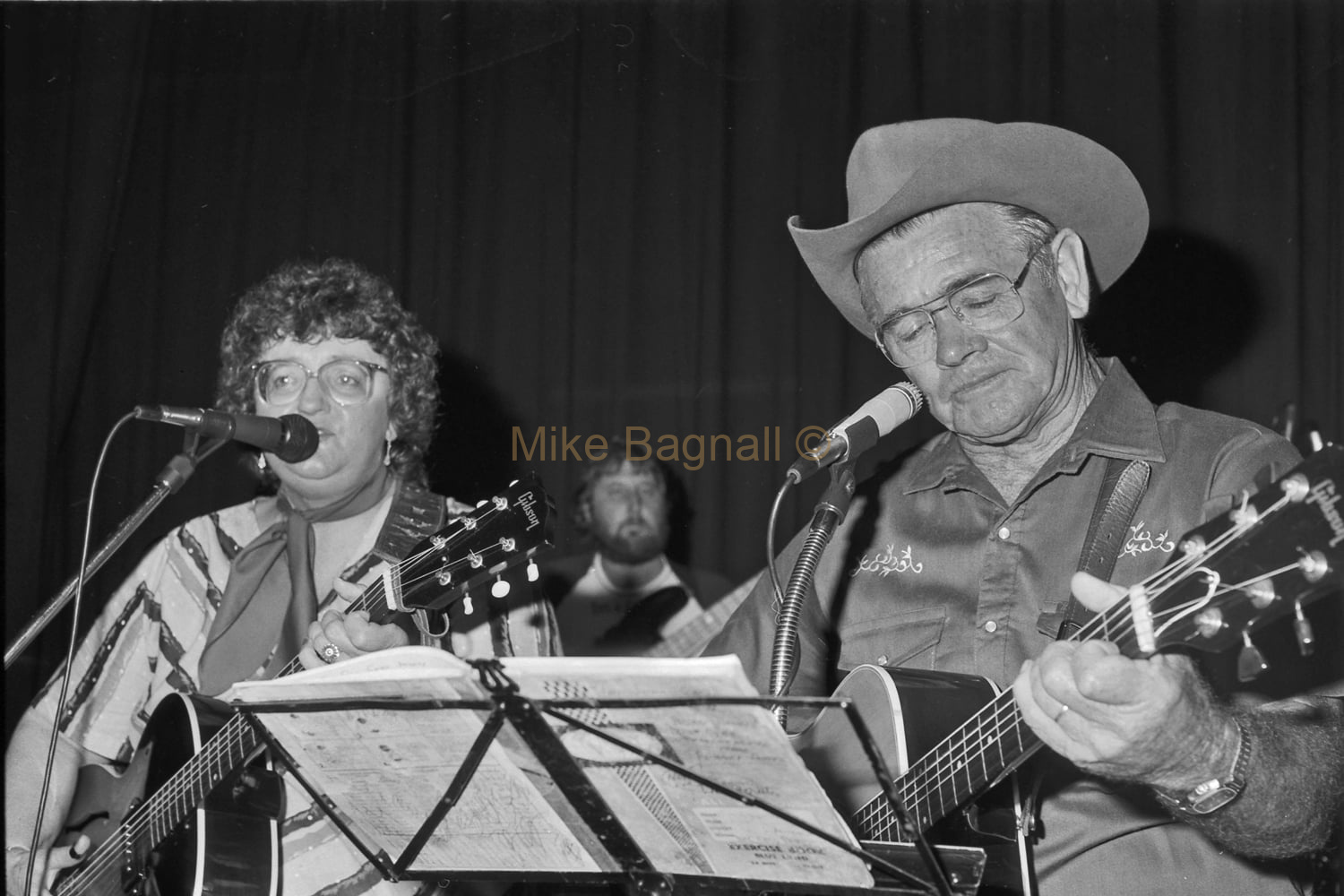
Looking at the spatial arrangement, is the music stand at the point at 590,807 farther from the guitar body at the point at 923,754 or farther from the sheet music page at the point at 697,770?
the guitar body at the point at 923,754

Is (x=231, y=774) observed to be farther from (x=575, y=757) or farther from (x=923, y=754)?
(x=923, y=754)

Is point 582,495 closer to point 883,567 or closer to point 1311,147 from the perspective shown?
point 883,567

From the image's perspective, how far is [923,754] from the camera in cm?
186

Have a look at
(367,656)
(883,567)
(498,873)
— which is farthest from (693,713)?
(883,567)

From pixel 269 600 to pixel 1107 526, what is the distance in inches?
73.3

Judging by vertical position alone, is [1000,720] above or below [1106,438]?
below

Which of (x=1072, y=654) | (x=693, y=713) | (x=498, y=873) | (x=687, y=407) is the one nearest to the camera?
(x=693, y=713)

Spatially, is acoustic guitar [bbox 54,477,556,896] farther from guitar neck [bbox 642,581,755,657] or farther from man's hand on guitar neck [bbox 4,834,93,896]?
guitar neck [bbox 642,581,755,657]

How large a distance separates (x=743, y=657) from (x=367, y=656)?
1.18m

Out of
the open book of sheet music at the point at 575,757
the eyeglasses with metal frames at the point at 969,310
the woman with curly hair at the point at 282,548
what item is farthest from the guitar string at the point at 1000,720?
the woman with curly hair at the point at 282,548

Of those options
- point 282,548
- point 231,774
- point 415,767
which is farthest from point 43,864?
point 415,767

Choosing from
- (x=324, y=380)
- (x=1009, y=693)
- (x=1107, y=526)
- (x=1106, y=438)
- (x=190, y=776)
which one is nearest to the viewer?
(x=1009, y=693)

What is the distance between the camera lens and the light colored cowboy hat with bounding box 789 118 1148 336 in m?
2.34

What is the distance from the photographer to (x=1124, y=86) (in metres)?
3.53
